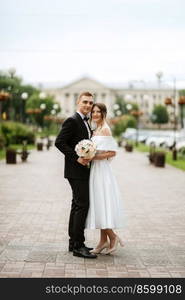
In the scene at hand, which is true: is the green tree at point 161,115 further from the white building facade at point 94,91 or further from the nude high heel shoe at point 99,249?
the nude high heel shoe at point 99,249

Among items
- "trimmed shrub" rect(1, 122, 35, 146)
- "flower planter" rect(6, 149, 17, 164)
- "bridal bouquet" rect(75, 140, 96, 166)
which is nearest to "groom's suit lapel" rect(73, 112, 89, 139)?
"bridal bouquet" rect(75, 140, 96, 166)

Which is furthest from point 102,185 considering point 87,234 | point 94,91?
point 94,91

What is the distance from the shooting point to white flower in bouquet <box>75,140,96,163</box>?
586 centimetres

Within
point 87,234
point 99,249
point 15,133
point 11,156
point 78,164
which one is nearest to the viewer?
point 78,164

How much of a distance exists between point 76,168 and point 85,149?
0.43m

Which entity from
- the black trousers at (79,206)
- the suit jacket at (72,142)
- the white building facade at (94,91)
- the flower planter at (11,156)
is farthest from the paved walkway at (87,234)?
the white building facade at (94,91)

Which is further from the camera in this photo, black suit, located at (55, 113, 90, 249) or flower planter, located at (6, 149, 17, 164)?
flower planter, located at (6, 149, 17, 164)

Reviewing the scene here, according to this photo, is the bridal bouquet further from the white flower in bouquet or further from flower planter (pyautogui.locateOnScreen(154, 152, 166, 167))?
flower planter (pyautogui.locateOnScreen(154, 152, 166, 167))

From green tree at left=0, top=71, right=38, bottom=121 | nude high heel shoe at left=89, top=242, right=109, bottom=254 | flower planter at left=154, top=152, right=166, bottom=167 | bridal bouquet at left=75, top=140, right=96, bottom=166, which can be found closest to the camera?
bridal bouquet at left=75, top=140, right=96, bottom=166

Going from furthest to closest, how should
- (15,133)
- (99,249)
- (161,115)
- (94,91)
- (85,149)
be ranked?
(94,91) → (161,115) → (15,133) → (99,249) → (85,149)

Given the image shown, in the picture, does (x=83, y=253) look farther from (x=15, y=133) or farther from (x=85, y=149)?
(x=15, y=133)

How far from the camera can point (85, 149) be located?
19.2 ft

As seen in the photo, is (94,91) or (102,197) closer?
(102,197)

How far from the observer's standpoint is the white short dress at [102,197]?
6.19 meters
